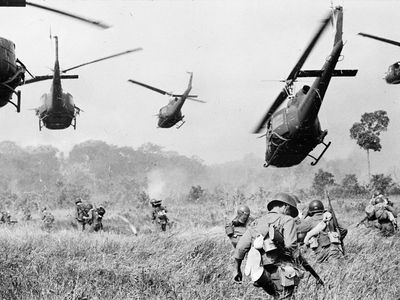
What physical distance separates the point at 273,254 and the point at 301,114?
527 cm

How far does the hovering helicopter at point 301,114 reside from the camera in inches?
376

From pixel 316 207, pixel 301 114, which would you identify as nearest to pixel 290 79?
pixel 301 114

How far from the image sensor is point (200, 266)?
28.1 feet

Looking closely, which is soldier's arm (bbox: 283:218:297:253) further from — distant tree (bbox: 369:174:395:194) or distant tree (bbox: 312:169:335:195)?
distant tree (bbox: 312:169:335:195)

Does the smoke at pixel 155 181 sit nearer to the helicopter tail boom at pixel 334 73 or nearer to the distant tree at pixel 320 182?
the distant tree at pixel 320 182

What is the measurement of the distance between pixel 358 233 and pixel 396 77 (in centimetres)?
609

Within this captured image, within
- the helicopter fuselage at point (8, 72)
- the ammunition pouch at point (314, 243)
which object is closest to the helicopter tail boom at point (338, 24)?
the ammunition pouch at point (314, 243)

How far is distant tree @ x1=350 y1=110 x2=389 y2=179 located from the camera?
89.1 feet

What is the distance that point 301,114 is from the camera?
10281mm

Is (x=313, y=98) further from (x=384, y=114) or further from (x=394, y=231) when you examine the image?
(x=384, y=114)

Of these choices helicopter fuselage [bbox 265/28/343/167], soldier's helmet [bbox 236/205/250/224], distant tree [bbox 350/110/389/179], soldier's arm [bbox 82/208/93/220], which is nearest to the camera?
soldier's helmet [bbox 236/205/250/224]

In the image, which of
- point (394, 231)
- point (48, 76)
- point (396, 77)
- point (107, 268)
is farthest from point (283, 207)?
point (396, 77)

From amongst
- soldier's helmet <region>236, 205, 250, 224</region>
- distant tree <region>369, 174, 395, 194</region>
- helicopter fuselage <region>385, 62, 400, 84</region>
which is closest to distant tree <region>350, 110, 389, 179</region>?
distant tree <region>369, 174, 395, 194</region>

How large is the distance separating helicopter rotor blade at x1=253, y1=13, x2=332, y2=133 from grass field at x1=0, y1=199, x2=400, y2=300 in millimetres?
2960
